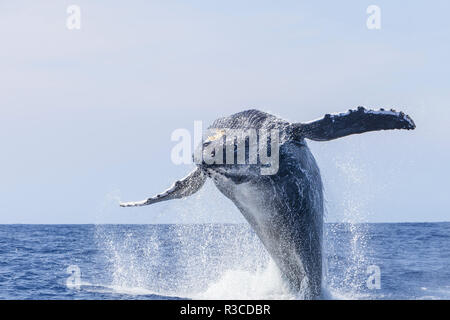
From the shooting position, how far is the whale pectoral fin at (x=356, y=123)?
9.73m

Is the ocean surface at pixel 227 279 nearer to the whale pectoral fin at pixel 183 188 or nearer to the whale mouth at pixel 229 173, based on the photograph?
the whale pectoral fin at pixel 183 188

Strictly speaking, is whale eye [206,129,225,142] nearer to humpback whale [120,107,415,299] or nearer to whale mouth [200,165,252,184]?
humpback whale [120,107,415,299]

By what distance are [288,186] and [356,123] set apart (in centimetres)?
146

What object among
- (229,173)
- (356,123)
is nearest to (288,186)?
(229,173)

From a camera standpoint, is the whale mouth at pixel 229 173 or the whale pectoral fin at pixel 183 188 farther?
the whale pectoral fin at pixel 183 188

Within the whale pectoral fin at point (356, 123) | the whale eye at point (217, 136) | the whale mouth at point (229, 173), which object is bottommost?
the whale mouth at point (229, 173)

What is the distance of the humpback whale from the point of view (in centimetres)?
923

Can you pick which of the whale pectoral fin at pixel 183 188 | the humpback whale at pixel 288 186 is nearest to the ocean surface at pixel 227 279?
the humpback whale at pixel 288 186

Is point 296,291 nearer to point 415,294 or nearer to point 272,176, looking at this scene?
point 272,176

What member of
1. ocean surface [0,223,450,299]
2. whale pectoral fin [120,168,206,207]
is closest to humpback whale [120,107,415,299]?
whale pectoral fin [120,168,206,207]

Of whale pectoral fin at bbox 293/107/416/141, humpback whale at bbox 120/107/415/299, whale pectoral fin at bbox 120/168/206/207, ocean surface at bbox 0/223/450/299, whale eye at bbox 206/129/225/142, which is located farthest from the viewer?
ocean surface at bbox 0/223/450/299

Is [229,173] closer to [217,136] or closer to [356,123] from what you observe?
[217,136]
